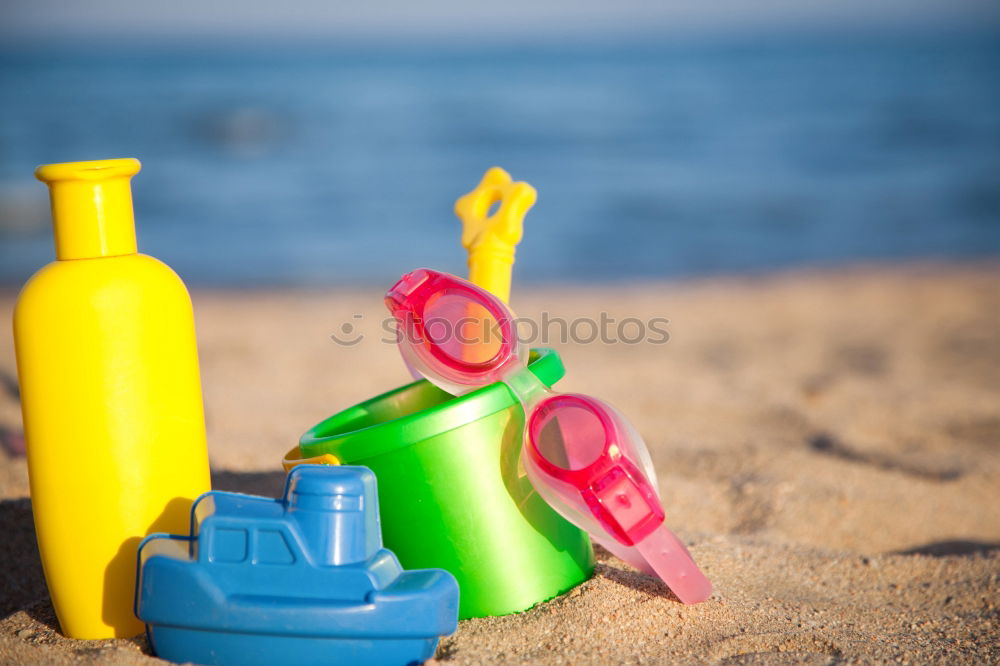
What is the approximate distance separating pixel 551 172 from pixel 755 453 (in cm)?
769

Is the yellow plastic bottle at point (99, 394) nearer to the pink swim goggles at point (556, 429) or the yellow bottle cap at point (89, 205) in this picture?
the yellow bottle cap at point (89, 205)

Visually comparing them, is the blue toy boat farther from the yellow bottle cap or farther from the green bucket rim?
the yellow bottle cap

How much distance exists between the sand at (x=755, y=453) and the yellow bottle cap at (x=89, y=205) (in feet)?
2.05

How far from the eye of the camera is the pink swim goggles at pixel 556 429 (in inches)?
55.4

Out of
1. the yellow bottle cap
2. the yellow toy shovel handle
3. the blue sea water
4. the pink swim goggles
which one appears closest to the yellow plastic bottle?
the yellow bottle cap

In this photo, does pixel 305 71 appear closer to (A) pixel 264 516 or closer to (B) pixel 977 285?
(B) pixel 977 285

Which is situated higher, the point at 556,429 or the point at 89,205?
the point at 89,205

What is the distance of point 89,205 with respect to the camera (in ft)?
4.58

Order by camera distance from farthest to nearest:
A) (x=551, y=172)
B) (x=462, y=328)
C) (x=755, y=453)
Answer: (x=551, y=172) → (x=755, y=453) → (x=462, y=328)

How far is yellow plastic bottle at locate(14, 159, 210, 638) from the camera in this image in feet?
4.53

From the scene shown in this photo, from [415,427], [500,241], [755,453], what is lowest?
[755,453]

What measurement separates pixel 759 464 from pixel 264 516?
160cm

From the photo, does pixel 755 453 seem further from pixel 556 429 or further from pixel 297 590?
pixel 297 590

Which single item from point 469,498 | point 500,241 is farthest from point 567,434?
point 500,241
